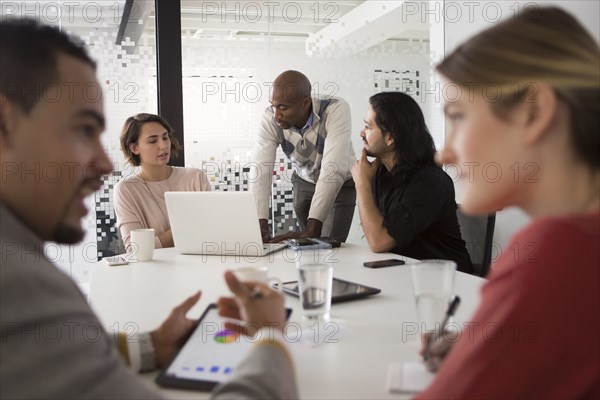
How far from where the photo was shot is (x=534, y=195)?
833mm

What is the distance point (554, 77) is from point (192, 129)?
3438 millimetres

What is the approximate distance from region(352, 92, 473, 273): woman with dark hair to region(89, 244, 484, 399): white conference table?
142 millimetres

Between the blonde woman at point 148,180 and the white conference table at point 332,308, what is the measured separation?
1.43ft

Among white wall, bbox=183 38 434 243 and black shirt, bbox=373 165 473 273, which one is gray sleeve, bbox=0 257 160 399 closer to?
black shirt, bbox=373 165 473 273

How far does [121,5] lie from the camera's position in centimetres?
387

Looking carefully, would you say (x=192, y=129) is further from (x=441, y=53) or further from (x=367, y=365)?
(x=367, y=365)

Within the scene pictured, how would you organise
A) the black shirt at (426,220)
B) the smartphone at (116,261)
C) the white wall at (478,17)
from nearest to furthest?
1. the smartphone at (116,261)
2. the black shirt at (426,220)
3. the white wall at (478,17)

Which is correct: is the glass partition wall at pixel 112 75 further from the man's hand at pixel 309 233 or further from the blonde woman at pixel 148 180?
the man's hand at pixel 309 233

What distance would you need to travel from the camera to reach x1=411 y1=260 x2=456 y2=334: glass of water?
4.12 feet

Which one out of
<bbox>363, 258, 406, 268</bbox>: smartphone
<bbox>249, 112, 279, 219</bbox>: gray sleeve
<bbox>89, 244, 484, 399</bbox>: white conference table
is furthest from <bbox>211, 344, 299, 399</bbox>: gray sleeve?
<bbox>249, 112, 279, 219</bbox>: gray sleeve

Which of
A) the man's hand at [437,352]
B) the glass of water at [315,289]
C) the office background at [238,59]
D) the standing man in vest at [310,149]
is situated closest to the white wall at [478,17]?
the office background at [238,59]

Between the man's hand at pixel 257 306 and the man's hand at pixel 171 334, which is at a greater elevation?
the man's hand at pixel 257 306

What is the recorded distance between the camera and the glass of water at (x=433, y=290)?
126 cm

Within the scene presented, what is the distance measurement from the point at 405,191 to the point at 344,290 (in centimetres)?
98
